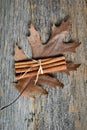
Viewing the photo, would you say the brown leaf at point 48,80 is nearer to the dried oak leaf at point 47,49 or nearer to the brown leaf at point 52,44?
the dried oak leaf at point 47,49

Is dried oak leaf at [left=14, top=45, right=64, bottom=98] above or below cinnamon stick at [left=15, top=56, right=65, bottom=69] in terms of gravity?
below

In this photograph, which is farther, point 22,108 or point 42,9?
point 42,9

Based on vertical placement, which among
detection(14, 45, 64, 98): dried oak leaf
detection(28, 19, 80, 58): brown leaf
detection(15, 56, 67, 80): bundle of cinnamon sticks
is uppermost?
detection(28, 19, 80, 58): brown leaf

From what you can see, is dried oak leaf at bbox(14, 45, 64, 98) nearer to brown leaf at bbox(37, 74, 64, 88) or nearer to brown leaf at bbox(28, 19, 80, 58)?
brown leaf at bbox(37, 74, 64, 88)

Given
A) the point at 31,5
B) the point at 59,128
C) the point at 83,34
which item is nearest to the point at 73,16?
the point at 83,34

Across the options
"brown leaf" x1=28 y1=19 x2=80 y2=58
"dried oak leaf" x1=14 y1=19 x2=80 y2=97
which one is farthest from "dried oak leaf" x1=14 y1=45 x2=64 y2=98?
"brown leaf" x1=28 y1=19 x2=80 y2=58

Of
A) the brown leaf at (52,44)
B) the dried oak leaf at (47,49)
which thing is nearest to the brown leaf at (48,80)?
the dried oak leaf at (47,49)

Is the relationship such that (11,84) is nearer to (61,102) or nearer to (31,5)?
(61,102)
